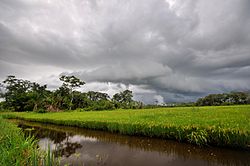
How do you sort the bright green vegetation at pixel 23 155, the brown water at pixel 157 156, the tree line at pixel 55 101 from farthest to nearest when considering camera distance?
the tree line at pixel 55 101 < the brown water at pixel 157 156 < the bright green vegetation at pixel 23 155

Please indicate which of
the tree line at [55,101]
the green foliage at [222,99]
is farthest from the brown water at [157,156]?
the green foliage at [222,99]

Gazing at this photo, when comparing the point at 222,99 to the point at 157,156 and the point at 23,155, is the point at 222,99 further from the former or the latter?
the point at 23,155

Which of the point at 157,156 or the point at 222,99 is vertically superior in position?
the point at 222,99

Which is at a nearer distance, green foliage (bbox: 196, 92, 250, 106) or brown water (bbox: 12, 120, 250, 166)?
brown water (bbox: 12, 120, 250, 166)

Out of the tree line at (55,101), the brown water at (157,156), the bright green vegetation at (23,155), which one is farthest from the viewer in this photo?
the tree line at (55,101)

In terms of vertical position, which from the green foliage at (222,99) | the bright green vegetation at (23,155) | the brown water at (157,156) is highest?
the green foliage at (222,99)

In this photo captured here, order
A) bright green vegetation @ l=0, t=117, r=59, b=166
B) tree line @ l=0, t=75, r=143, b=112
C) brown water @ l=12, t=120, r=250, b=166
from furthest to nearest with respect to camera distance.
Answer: tree line @ l=0, t=75, r=143, b=112, brown water @ l=12, t=120, r=250, b=166, bright green vegetation @ l=0, t=117, r=59, b=166

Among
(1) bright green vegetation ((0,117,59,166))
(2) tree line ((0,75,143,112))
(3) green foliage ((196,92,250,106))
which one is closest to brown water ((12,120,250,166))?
(1) bright green vegetation ((0,117,59,166))

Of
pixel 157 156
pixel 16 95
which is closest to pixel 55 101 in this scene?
pixel 16 95

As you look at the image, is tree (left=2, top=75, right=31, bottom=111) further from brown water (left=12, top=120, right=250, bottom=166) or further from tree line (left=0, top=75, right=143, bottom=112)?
brown water (left=12, top=120, right=250, bottom=166)

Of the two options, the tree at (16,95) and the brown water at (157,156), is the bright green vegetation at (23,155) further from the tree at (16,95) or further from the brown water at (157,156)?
the tree at (16,95)

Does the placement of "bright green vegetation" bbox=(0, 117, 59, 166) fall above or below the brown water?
above

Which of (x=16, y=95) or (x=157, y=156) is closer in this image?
(x=157, y=156)

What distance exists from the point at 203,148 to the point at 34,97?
58.2 metres
